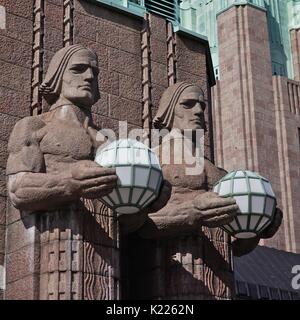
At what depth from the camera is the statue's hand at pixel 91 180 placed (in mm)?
9141

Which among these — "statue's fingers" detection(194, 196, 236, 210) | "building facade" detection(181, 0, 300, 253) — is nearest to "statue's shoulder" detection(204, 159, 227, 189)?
Result: "statue's fingers" detection(194, 196, 236, 210)

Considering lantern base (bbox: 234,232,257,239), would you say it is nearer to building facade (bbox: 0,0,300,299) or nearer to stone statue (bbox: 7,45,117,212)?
building facade (bbox: 0,0,300,299)

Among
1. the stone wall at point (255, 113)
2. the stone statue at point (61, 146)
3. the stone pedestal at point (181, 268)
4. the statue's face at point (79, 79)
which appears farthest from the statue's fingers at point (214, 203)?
the stone wall at point (255, 113)

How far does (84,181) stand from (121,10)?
4.35 m

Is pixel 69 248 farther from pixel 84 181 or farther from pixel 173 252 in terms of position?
pixel 173 252

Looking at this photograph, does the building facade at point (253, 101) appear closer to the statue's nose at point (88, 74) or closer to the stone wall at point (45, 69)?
the stone wall at point (45, 69)

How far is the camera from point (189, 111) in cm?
1140

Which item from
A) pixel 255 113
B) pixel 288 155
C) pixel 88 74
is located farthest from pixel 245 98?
pixel 88 74

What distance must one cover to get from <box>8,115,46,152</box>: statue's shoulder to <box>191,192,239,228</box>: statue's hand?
83.0 inches

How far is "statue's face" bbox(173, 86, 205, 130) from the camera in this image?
1134cm

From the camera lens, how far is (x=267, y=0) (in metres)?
45.7

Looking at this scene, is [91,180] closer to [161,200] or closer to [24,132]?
[161,200]

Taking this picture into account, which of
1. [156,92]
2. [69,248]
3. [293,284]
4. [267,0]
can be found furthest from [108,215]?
[267,0]
